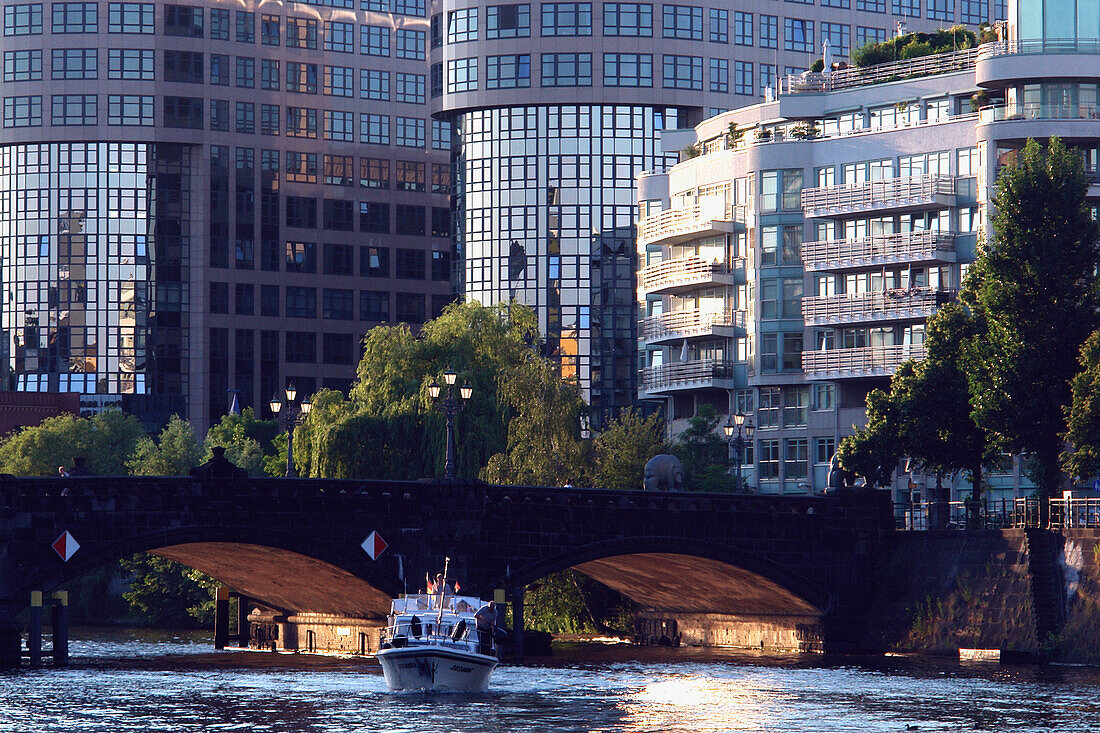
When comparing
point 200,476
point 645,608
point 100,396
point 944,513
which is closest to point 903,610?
point 944,513

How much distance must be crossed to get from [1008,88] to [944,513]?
3059 cm

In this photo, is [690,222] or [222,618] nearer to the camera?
[222,618]

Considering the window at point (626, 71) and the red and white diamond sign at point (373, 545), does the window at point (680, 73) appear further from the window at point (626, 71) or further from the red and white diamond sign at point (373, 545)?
the red and white diamond sign at point (373, 545)

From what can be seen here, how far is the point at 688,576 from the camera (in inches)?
3794

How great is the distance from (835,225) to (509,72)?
56814mm

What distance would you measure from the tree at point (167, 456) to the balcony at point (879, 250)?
41.6 metres

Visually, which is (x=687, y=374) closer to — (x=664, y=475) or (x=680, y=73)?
(x=664, y=475)

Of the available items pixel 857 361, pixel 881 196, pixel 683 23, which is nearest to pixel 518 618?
pixel 857 361

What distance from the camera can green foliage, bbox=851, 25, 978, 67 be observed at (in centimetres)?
12694

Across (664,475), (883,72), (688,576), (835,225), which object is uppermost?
(883,72)

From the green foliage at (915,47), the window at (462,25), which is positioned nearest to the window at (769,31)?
the window at (462,25)

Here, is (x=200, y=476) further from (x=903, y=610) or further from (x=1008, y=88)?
(x=1008, y=88)

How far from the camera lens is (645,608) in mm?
104125

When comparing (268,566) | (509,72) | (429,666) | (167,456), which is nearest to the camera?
(429,666)
